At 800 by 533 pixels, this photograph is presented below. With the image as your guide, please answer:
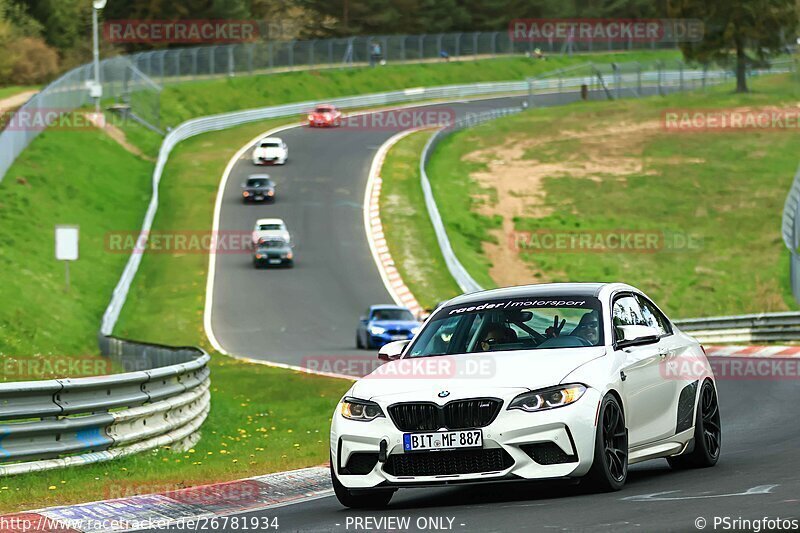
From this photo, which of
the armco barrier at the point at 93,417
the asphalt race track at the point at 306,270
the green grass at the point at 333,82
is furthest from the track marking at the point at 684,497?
the green grass at the point at 333,82

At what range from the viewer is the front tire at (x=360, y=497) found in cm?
1004

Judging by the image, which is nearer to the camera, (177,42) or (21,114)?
(21,114)

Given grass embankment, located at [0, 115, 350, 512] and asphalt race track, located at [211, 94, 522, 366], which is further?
asphalt race track, located at [211, 94, 522, 366]

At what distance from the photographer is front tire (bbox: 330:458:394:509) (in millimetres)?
10039

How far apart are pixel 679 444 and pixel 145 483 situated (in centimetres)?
445

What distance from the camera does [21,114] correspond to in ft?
160

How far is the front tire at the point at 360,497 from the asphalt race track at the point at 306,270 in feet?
68.9

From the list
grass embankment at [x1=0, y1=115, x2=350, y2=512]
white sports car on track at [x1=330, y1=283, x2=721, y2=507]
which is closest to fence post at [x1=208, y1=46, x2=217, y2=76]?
grass embankment at [x1=0, y1=115, x2=350, y2=512]

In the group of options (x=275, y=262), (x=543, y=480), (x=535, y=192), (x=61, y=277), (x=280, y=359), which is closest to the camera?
(x=543, y=480)

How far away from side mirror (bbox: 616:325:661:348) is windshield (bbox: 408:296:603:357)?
0.19 m

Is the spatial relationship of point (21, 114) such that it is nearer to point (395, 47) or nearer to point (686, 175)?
point (686, 175)

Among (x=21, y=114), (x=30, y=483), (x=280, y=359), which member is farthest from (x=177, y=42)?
(x=30, y=483)

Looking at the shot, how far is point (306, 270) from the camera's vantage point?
48.0 m

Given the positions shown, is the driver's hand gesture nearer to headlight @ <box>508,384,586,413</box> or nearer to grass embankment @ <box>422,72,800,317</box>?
headlight @ <box>508,384,586,413</box>
